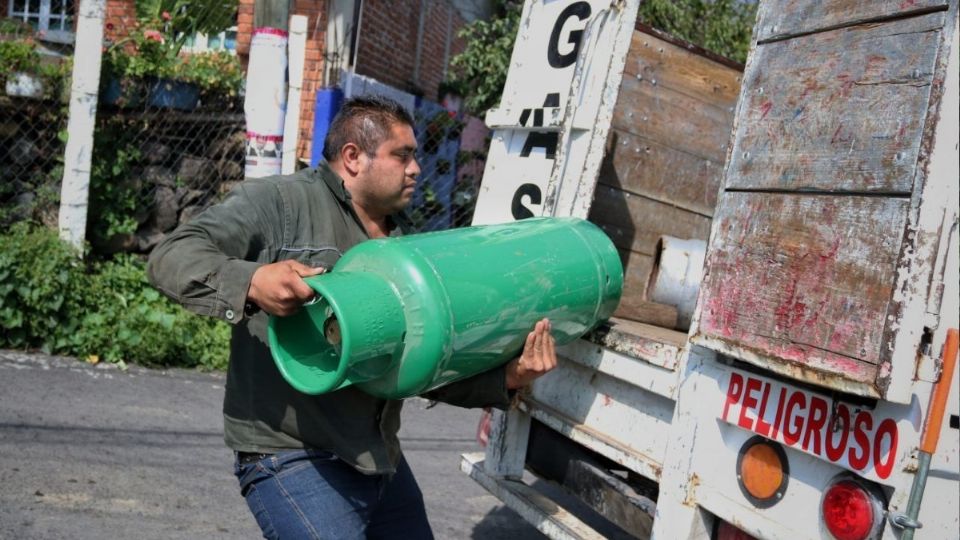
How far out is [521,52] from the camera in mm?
3287

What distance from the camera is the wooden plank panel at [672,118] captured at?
11.5ft

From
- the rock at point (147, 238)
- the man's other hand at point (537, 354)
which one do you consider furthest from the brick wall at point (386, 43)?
the man's other hand at point (537, 354)

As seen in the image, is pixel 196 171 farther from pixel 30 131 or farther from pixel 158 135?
pixel 30 131

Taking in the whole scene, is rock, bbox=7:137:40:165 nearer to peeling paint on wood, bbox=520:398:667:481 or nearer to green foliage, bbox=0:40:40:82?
green foliage, bbox=0:40:40:82

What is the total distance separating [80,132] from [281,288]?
15.7ft

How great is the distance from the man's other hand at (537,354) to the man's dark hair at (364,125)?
24.9 inches

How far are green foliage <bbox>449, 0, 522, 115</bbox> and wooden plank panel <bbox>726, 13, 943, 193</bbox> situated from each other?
19.0 feet

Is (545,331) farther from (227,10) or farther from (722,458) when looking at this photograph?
(227,10)

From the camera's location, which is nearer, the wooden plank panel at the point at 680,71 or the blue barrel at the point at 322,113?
the wooden plank panel at the point at 680,71

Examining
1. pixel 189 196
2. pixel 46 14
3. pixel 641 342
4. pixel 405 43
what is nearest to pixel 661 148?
pixel 641 342

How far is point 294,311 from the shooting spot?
1.86 metres

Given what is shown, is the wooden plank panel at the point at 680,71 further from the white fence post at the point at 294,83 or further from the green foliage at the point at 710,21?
the green foliage at the point at 710,21

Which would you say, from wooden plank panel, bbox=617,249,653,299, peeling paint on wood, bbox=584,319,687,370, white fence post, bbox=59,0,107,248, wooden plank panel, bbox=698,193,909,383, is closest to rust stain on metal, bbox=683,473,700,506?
peeling paint on wood, bbox=584,319,687,370

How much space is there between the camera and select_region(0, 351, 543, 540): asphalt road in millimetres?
3623
